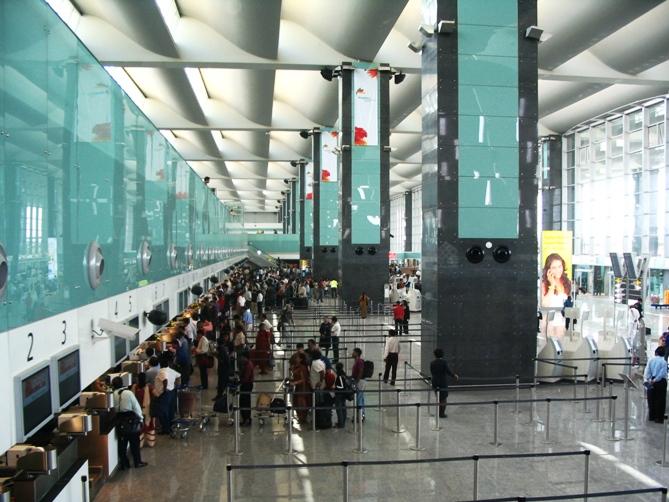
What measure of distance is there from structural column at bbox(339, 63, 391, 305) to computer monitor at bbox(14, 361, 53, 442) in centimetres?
2203

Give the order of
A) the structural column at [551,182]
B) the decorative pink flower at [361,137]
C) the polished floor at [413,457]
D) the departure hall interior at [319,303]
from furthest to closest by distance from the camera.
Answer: the structural column at [551,182], the decorative pink flower at [361,137], the polished floor at [413,457], the departure hall interior at [319,303]

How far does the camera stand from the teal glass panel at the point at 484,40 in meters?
12.5

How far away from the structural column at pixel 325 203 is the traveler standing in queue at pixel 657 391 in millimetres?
28669

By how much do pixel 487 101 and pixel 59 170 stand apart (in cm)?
953

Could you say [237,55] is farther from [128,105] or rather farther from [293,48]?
[128,105]

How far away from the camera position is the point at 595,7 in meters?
21.3

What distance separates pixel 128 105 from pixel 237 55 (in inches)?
654

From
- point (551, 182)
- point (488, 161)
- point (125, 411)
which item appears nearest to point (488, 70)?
point (488, 161)

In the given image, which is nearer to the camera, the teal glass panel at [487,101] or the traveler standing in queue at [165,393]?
the traveler standing in queue at [165,393]

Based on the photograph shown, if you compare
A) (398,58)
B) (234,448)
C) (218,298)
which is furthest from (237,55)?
(234,448)

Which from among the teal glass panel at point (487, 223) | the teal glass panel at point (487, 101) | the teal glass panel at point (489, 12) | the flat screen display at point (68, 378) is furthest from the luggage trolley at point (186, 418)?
the teal glass panel at point (489, 12)

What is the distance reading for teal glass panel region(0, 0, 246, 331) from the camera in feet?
13.7

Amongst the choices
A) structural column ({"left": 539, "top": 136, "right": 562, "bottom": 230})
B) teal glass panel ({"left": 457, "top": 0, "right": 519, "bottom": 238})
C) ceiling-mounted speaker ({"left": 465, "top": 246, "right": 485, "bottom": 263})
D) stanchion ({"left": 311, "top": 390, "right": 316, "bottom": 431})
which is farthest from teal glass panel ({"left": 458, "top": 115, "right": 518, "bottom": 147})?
structural column ({"left": 539, "top": 136, "right": 562, "bottom": 230})

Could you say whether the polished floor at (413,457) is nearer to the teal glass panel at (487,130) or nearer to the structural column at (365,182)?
the teal glass panel at (487,130)
